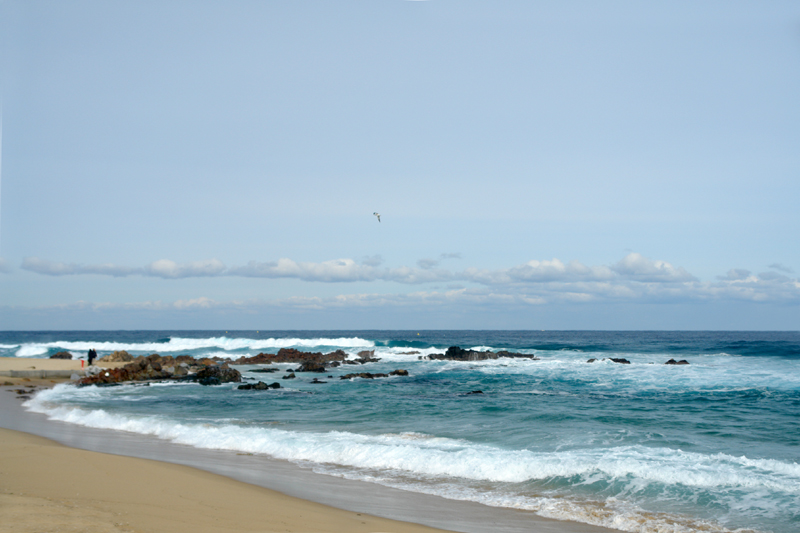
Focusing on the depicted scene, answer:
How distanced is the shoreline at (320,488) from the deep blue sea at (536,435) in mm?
451

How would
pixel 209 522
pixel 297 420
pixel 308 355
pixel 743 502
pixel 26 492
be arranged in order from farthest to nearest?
pixel 308 355 < pixel 297 420 < pixel 743 502 < pixel 26 492 < pixel 209 522

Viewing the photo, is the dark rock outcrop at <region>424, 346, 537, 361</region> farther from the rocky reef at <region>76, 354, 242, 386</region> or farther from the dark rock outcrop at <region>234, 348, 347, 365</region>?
the rocky reef at <region>76, 354, 242, 386</region>

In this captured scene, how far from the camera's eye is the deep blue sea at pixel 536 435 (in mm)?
8078

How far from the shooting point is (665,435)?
1227cm

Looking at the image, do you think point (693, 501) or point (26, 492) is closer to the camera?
point (26, 492)

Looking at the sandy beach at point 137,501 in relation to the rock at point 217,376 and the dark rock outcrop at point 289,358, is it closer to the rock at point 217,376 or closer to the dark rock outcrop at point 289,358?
the rock at point 217,376

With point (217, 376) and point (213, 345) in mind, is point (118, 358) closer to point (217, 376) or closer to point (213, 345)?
point (217, 376)

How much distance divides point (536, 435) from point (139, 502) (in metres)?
8.52

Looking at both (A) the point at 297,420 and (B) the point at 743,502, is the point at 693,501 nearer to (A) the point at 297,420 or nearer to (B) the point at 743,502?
(B) the point at 743,502

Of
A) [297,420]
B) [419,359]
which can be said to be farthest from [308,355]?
[297,420]

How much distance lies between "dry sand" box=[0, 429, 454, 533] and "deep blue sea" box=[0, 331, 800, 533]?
2.18 metres

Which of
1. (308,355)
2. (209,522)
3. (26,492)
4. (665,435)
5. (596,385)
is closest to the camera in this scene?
(209,522)

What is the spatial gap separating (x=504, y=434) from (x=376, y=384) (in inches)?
505

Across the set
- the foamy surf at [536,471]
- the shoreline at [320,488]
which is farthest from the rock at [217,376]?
the foamy surf at [536,471]
